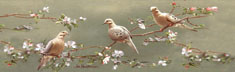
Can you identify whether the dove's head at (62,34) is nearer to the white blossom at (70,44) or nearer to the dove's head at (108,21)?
the white blossom at (70,44)

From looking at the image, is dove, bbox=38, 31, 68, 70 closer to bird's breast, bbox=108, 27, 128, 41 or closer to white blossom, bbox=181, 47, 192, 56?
bird's breast, bbox=108, 27, 128, 41

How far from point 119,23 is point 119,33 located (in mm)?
80

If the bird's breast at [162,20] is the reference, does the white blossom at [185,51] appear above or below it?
below

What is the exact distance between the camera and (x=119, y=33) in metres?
1.92

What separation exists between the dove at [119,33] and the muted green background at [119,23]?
0.11 ft

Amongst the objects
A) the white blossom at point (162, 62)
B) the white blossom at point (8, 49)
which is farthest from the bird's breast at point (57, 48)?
the white blossom at point (162, 62)

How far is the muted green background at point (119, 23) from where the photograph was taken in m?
1.96

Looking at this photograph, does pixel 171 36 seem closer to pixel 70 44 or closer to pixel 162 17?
pixel 162 17

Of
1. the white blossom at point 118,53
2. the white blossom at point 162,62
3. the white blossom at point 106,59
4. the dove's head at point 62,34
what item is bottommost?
the white blossom at point 162,62

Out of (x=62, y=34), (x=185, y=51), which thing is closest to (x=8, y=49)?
(x=62, y=34)

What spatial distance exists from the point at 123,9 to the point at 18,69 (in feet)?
2.57

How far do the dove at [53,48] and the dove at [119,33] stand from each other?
0.93ft

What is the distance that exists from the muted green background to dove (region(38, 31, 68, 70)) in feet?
0.14

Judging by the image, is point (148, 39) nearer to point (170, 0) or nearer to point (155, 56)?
point (155, 56)
